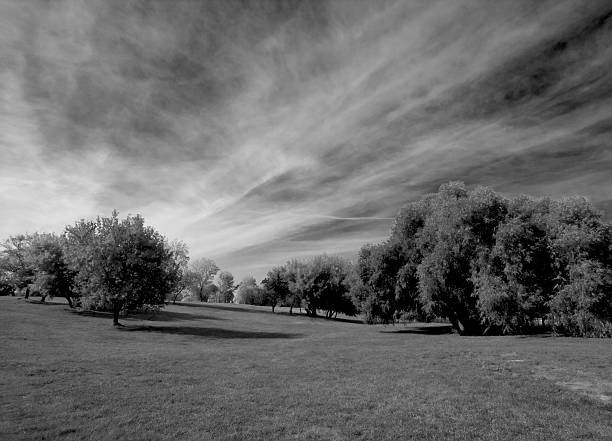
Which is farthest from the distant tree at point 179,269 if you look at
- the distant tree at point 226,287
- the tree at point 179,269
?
the distant tree at point 226,287

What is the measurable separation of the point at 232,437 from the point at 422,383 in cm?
1012

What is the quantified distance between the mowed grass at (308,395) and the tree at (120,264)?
18.2 m

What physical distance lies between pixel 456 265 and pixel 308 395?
30520mm

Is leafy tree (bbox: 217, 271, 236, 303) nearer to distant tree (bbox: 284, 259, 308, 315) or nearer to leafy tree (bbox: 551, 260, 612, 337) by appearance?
distant tree (bbox: 284, 259, 308, 315)

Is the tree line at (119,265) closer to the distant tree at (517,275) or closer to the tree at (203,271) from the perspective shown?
the distant tree at (517,275)

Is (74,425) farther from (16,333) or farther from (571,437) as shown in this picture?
(16,333)

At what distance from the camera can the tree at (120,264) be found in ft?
146

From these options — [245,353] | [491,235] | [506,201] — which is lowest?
[245,353]

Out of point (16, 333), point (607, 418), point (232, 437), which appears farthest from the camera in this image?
point (16, 333)

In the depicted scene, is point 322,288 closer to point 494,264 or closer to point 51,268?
point 51,268

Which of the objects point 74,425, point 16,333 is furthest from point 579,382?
point 16,333

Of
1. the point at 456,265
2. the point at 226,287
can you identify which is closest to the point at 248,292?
the point at 226,287

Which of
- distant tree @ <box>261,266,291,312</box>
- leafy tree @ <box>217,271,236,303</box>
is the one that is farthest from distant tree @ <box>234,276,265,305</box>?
distant tree @ <box>261,266,291,312</box>

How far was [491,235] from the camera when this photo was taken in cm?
4122
